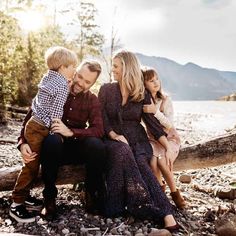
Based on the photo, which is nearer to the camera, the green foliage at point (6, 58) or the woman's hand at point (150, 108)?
the woman's hand at point (150, 108)

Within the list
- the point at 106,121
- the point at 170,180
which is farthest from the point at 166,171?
the point at 106,121

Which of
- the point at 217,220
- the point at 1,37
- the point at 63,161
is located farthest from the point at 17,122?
the point at 217,220

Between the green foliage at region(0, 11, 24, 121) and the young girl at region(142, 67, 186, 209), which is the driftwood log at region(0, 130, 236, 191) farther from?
the green foliage at region(0, 11, 24, 121)

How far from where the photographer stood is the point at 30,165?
426cm

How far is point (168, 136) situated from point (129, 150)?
0.93m

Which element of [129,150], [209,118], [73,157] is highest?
[129,150]

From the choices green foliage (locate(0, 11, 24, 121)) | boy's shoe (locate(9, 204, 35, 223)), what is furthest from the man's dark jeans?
green foliage (locate(0, 11, 24, 121))

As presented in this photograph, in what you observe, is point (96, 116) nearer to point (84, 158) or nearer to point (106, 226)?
point (84, 158)

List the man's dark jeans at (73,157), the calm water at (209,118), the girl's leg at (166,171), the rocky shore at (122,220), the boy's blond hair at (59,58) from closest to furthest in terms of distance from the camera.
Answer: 1. the rocky shore at (122,220)
2. the man's dark jeans at (73,157)
3. the boy's blond hair at (59,58)
4. the girl's leg at (166,171)
5. the calm water at (209,118)

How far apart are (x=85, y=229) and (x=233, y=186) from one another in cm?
248

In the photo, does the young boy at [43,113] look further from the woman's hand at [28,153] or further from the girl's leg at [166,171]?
the girl's leg at [166,171]

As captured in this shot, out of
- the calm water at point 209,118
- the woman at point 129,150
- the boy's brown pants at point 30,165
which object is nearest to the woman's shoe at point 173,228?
the woman at point 129,150

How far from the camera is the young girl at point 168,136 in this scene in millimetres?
4789

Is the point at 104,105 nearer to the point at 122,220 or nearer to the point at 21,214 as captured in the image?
the point at 122,220
